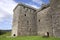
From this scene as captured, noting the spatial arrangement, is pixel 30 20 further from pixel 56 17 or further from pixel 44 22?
pixel 56 17

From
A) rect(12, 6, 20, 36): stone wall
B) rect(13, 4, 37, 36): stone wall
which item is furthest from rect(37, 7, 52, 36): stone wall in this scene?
rect(12, 6, 20, 36): stone wall

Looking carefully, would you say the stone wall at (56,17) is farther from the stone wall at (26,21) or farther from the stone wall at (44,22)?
the stone wall at (26,21)

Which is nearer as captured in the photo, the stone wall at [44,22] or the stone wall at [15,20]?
the stone wall at [44,22]

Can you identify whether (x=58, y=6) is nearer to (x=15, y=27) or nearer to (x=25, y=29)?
(x=25, y=29)

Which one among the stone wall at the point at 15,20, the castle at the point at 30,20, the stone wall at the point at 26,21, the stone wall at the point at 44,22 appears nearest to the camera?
the stone wall at the point at 44,22

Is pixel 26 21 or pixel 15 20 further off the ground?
pixel 15 20

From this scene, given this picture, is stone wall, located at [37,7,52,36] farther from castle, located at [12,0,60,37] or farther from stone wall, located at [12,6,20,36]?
stone wall, located at [12,6,20,36]

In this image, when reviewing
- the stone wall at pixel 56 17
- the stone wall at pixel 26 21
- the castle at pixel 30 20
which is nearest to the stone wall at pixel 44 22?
the castle at pixel 30 20

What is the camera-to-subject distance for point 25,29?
40.8 meters

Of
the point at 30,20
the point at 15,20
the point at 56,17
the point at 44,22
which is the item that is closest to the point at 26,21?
the point at 30,20

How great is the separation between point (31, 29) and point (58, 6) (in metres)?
13.7

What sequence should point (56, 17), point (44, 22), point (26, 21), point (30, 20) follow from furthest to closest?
point (26, 21)
point (30, 20)
point (44, 22)
point (56, 17)

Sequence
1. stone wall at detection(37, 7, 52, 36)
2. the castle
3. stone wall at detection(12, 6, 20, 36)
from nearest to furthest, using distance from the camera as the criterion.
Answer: stone wall at detection(37, 7, 52, 36)
the castle
stone wall at detection(12, 6, 20, 36)

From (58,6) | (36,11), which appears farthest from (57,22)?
(36,11)
